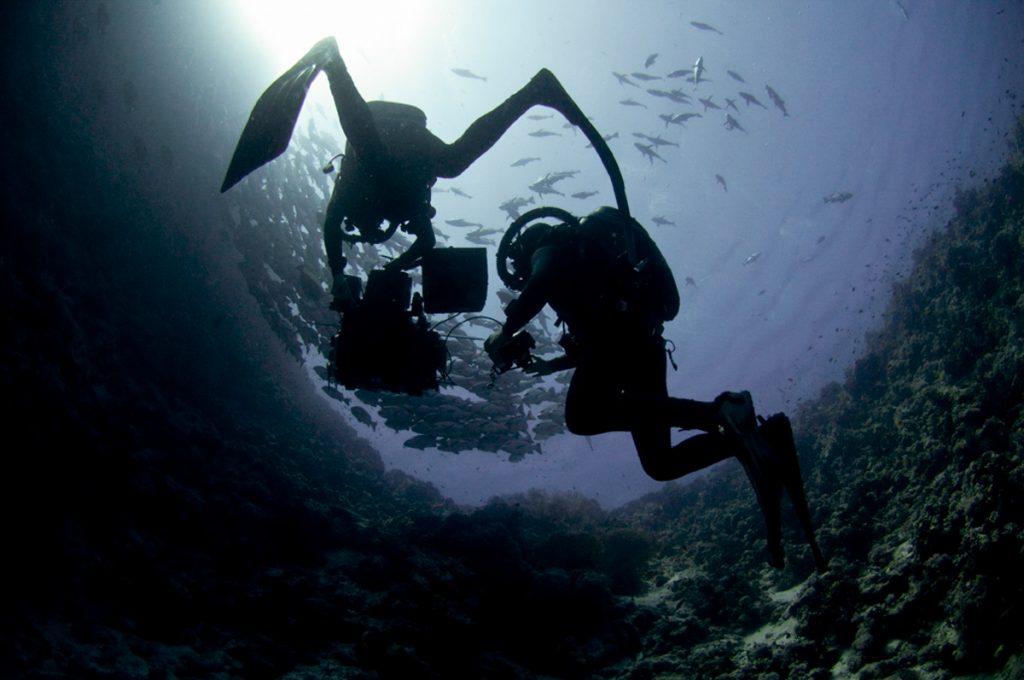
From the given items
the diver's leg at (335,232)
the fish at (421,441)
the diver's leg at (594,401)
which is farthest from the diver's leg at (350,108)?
the fish at (421,441)

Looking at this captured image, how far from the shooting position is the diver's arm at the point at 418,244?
3.36 meters

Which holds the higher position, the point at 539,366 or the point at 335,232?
the point at 335,232

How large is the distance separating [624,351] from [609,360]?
0.10 meters

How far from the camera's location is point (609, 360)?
281 cm

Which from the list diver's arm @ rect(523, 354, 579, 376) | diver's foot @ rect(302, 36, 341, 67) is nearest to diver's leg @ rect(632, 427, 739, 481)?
diver's arm @ rect(523, 354, 579, 376)

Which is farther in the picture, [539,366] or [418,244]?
[418,244]

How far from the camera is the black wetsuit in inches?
104

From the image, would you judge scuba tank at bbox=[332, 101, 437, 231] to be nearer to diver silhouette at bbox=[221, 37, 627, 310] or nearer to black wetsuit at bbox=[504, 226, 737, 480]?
diver silhouette at bbox=[221, 37, 627, 310]

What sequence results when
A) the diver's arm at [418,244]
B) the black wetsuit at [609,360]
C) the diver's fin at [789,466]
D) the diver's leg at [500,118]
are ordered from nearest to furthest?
the diver's fin at [789,466]
the black wetsuit at [609,360]
the diver's leg at [500,118]
the diver's arm at [418,244]

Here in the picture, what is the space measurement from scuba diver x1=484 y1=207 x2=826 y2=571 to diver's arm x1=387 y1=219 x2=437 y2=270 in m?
0.81

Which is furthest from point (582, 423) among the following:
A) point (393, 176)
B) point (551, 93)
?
point (551, 93)

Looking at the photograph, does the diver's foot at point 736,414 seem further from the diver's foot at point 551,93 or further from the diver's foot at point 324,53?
the diver's foot at point 324,53

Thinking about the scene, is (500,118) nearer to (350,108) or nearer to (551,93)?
(551,93)

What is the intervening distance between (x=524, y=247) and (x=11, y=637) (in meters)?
4.95
